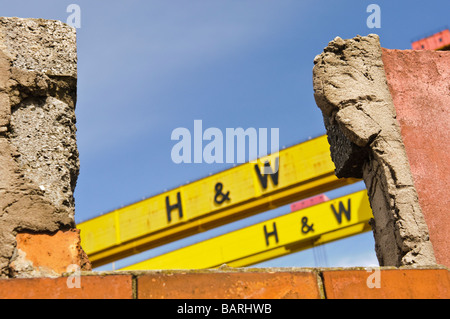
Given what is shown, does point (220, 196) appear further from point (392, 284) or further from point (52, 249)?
point (392, 284)

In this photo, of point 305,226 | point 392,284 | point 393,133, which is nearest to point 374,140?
point 393,133

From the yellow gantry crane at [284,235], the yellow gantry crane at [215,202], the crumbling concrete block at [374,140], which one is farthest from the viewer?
the yellow gantry crane at [284,235]

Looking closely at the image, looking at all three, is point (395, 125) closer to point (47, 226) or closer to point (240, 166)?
point (47, 226)

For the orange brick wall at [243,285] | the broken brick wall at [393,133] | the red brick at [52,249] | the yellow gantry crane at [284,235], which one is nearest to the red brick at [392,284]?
the orange brick wall at [243,285]

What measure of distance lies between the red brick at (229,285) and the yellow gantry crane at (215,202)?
23.8ft

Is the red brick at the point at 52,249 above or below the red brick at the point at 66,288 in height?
above

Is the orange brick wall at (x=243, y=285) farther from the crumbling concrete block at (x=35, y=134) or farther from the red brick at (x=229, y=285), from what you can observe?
the crumbling concrete block at (x=35, y=134)

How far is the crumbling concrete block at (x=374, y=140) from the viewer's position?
3.37 metres

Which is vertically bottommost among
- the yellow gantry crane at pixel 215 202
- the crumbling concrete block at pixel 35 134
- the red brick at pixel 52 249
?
the red brick at pixel 52 249

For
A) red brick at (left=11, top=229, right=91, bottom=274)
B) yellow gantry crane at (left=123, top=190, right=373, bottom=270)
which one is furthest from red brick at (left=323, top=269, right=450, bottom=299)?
yellow gantry crane at (left=123, top=190, right=373, bottom=270)

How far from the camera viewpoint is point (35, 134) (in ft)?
9.83

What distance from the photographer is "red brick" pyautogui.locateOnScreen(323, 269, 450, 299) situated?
8.46 ft
